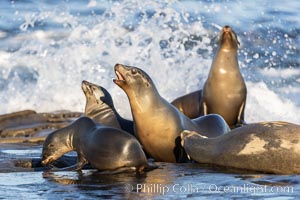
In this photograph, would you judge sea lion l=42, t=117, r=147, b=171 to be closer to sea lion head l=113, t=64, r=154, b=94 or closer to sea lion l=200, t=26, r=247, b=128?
sea lion head l=113, t=64, r=154, b=94

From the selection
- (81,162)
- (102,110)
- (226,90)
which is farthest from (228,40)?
(81,162)

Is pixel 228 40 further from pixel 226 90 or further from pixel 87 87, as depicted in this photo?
pixel 87 87

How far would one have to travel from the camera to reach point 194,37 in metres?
18.0

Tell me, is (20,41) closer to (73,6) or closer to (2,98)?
(73,6)

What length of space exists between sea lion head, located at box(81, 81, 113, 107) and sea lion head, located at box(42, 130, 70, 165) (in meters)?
1.34

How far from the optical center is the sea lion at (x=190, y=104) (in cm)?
1126

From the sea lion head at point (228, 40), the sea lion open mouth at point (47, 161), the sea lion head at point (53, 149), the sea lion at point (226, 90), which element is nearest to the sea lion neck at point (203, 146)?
the sea lion head at point (53, 149)

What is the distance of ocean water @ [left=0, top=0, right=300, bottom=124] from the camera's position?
550 inches

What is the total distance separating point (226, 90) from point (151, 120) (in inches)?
121

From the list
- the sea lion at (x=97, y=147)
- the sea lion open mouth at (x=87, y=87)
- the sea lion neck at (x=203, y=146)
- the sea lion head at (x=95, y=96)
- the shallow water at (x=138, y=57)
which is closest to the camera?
the shallow water at (x=138, y=57)

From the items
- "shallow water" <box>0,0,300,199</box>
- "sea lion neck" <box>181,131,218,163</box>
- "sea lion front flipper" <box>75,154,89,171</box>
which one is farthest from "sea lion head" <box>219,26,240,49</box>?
"sea lion front flipper" <box>75,154,89,171</box>

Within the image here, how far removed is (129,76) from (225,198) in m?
2.31

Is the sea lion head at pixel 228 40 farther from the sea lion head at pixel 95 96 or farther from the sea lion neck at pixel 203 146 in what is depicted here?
the sea lion neck at pixel 203 146

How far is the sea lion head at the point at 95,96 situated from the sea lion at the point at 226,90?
6.40 ft
